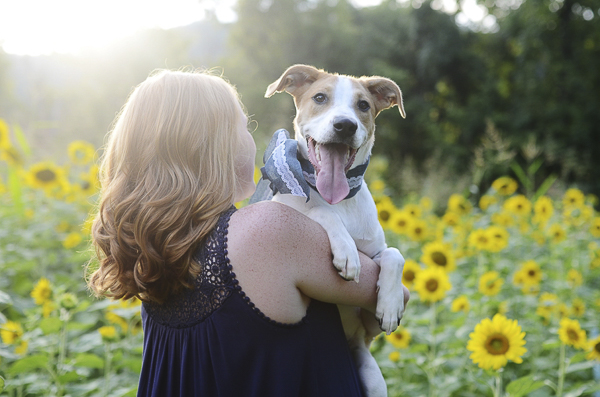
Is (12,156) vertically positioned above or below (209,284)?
above

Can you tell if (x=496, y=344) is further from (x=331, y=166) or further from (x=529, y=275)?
(x=529, y=275)

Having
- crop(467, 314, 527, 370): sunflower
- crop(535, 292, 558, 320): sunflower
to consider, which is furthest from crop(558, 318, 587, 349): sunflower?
crop(535, 292, 558, 320): sunflower

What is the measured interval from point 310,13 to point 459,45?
19.3 feet

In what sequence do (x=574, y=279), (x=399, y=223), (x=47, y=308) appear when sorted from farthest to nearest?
(x=399, y=223) < (x=574, y=279) < (x=47, y=308)

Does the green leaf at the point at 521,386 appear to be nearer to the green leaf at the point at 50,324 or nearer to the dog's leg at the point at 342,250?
the dog's leg at the point at 342,250

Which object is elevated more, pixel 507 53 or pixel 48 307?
pixel 507 53

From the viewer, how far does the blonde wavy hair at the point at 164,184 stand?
1.45 metres

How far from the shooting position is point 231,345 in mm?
1417

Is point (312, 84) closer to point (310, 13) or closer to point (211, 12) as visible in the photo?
point (310, 13)

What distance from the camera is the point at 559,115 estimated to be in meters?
15.4

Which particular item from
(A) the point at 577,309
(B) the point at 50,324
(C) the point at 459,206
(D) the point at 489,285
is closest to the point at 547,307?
(A) the point at 577,309

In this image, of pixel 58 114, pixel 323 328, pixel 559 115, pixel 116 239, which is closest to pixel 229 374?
pixel 323 328

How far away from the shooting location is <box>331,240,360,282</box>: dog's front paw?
149 centimetres

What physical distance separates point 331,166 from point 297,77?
0.67 m
